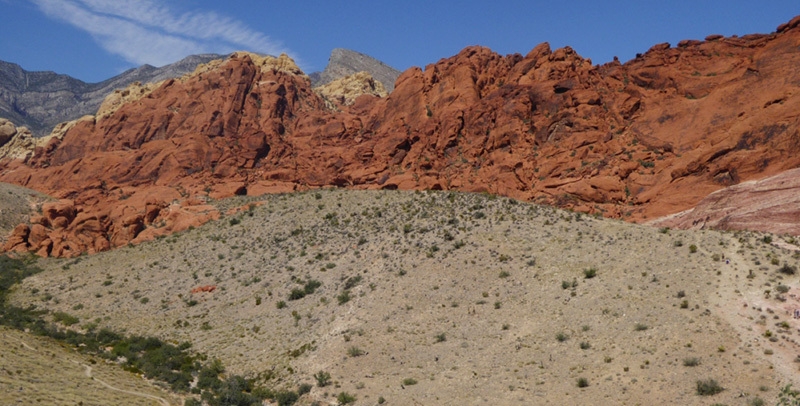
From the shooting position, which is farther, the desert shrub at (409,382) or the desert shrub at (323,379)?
the desert shrub at (323,379)

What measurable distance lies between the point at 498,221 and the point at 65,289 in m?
39.4

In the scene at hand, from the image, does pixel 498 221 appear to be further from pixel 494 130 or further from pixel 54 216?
pixel 54 216

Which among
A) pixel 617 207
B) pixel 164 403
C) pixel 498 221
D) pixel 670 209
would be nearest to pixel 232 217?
pixel 498 221

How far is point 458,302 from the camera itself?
122ft

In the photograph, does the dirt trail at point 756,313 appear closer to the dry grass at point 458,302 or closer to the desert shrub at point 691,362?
the dry grass at point 458,302

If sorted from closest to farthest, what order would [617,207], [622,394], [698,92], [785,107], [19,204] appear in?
[622,394]
[785,107]
[617,207]
[698,92]
[19,204]

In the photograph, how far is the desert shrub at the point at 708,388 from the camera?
24438mm

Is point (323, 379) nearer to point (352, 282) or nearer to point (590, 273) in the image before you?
point (352, 282)

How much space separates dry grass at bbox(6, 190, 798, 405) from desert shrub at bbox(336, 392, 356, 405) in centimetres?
38

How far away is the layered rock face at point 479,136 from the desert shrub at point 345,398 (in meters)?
34.0

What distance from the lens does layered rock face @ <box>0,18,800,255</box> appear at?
181 ft

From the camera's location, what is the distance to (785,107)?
51062 millimetres

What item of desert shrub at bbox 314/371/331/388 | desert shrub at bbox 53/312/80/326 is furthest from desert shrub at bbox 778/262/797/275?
desert shrub at bbox 53/312/80/326

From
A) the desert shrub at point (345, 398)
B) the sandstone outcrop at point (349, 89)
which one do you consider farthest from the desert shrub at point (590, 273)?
the sandstone outcrop at point (349, 89)
